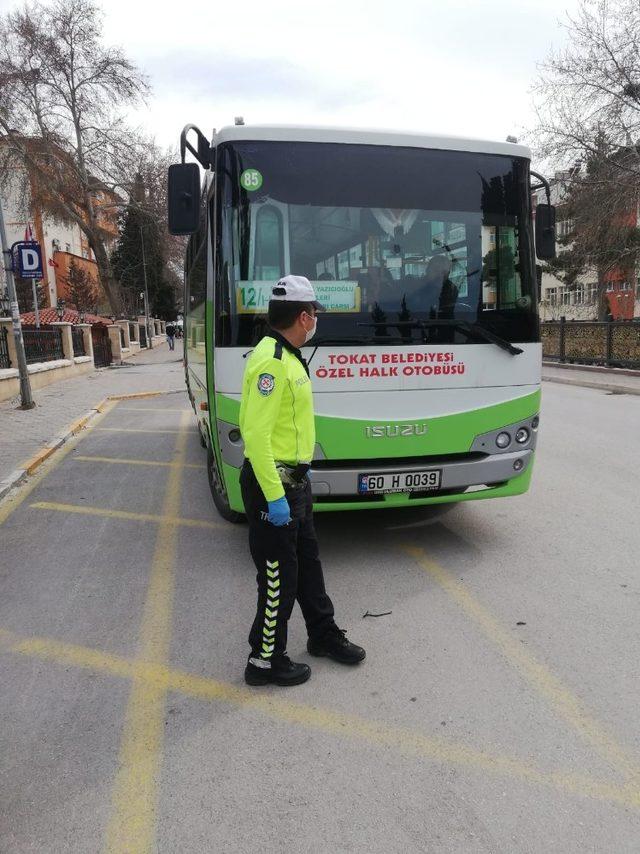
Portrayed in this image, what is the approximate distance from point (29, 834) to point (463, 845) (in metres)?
1.49

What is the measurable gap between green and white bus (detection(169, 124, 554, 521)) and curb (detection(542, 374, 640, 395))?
39.6 ft

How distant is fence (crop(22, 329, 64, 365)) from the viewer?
18859 millimetres

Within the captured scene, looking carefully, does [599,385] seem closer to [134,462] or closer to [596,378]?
[596,378]

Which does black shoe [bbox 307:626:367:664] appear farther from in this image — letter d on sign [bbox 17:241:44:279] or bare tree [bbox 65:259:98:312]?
bare tree [bbox 65:259:98:312]

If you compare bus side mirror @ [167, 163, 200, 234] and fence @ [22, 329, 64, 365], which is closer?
bus side mirror @ [167, 163, 200, 234]

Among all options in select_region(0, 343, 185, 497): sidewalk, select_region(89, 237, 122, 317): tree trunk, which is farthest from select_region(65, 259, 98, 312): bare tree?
select_region(0, 343, 185, 497): sidewalk

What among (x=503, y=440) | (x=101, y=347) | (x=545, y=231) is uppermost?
(x=545, y=231)

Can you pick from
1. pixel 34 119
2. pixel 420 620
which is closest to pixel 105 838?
pixel 420 620

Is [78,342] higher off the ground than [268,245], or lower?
lower

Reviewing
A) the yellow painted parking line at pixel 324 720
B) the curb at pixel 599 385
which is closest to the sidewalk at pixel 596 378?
the curb at pixel 599 385

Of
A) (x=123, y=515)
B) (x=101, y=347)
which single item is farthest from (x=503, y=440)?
(x=101, y=347)

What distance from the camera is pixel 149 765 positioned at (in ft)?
8.73

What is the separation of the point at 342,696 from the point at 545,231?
3.87 metres

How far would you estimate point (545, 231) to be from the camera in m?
5.22
